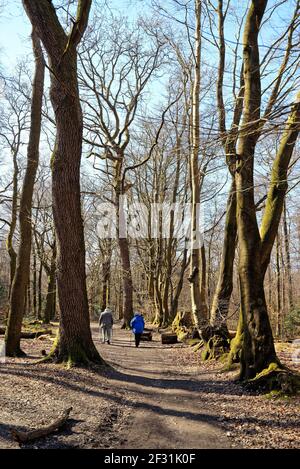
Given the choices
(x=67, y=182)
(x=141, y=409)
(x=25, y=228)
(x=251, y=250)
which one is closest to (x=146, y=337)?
(x=25, y=228)

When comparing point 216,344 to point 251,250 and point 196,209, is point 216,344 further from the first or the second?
point 196,209

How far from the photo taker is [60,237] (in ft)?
30.8

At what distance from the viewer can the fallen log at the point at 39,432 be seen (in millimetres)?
4489

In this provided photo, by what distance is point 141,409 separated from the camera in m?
6.39

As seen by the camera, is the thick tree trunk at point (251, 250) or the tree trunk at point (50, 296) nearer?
the thick tree trunk at point (251, 250)

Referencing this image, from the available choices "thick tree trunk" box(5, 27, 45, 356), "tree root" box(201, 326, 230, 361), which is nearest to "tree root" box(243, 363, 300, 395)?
"tree root" box(201, 326, 230, 361)

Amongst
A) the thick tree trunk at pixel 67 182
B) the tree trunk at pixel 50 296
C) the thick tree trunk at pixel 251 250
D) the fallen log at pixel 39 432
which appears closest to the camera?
the fallen log at pixel 39 432

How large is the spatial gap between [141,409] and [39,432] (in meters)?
2.10

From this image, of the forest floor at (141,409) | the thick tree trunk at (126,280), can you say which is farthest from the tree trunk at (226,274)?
the thick tree trunk at (126,280)

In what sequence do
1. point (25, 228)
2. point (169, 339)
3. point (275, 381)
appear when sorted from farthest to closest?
1. point (169, 339)
2. point (25, 228)
3. point (275, 381)

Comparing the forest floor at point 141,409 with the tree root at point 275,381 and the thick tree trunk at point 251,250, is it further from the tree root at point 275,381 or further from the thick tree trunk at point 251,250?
the thick tree trunk at point 251,250

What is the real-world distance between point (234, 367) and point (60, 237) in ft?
16.6

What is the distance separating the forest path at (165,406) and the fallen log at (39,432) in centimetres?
81
